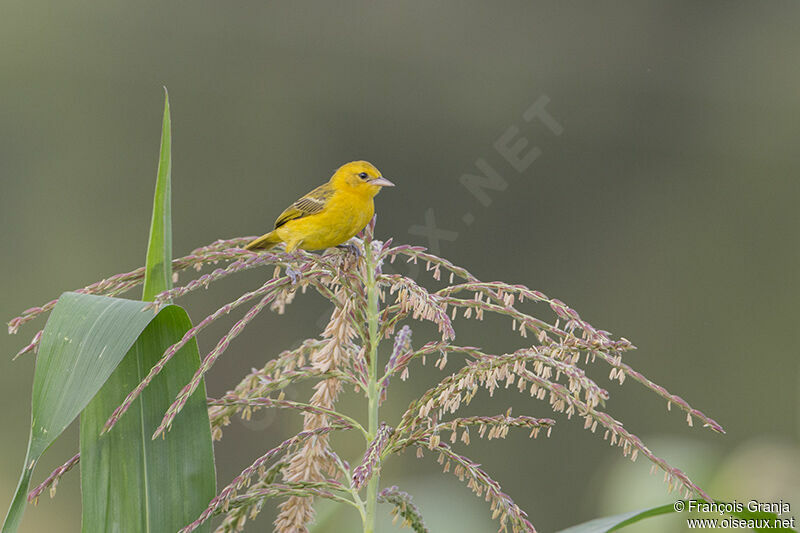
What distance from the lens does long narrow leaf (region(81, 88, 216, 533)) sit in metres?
0.42

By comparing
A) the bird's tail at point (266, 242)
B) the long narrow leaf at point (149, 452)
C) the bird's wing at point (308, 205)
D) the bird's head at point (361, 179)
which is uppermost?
the bird's head at point (361, 179)

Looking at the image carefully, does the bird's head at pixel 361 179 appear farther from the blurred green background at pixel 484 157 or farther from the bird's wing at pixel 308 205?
the blurred green background at pixel 484 157

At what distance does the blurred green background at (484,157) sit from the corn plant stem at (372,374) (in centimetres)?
176

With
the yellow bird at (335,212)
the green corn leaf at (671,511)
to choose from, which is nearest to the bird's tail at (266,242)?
the yellow bird at (335,212)

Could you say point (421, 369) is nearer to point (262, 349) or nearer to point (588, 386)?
point (262, 349)

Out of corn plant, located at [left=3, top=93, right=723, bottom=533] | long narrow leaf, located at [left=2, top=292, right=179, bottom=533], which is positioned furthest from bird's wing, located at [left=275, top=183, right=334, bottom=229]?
long narrow leaf, located at [left=2, top=292, right=179, bottom=533]

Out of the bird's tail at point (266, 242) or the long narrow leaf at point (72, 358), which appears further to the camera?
the bird's tail at point (266, 242)

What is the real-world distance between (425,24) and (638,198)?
3.18 feet

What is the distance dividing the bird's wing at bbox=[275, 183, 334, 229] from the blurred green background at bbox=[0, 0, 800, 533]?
1.54 meters

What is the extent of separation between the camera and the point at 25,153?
2.38 meters

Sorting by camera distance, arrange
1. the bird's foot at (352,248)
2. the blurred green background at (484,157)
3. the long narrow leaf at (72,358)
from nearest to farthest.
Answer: the long narrow leaf at (72,358), the bird's foot at (352,248), the blurred green background at (484,157)

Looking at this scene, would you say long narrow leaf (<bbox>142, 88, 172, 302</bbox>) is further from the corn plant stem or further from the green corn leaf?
the green corn leaf

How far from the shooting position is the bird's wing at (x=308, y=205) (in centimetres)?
67

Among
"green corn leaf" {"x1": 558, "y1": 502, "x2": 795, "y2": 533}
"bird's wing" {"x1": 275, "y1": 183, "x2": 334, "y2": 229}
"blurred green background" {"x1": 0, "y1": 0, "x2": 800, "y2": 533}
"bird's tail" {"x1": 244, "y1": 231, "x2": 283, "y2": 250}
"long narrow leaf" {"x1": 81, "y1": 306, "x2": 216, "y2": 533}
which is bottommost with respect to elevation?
"green corn leaf" {"x1": 558, "y1": 502, "x2": 795, "y2": 533}
